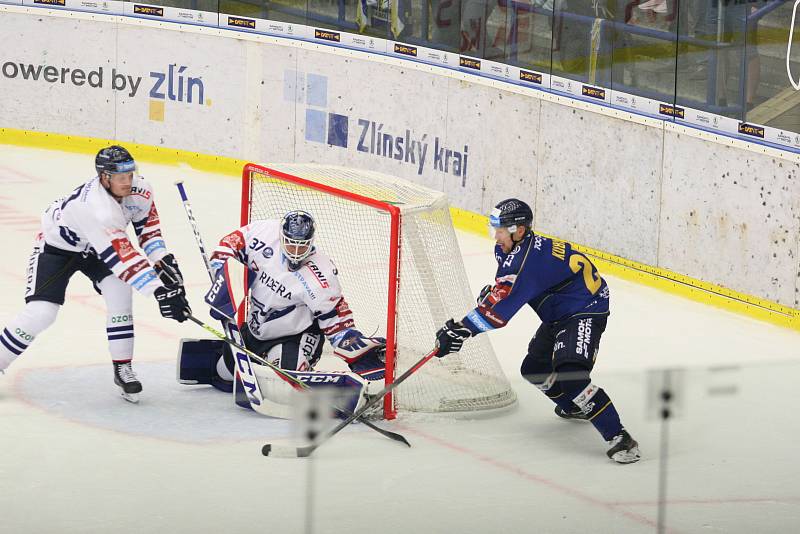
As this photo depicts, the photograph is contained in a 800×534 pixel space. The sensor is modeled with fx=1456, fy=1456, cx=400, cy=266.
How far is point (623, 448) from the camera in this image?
16.5 ft

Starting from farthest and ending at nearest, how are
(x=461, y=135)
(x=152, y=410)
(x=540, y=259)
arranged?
(x=461, y=135)
(x=152, y=410)
(x=540, y=259)

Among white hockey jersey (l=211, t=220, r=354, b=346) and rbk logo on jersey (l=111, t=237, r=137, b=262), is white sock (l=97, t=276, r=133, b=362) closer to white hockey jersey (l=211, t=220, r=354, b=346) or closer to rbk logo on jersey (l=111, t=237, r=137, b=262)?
rbk logo on jersey (l=111, t=237, r=137, b=262)

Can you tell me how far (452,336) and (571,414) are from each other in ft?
2.53

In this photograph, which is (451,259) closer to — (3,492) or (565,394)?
(565,394)

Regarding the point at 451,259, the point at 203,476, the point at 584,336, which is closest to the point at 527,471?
the point at 203,476

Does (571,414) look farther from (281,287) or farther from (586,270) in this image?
(281,287)

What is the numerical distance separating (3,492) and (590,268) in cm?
262

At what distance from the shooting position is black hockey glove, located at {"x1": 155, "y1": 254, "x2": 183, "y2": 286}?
6.00m

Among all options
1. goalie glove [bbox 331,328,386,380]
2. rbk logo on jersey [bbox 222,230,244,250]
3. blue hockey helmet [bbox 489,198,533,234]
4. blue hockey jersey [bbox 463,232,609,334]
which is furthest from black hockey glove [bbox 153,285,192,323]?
blue hockey helmet [bbox 489,198,533,234]

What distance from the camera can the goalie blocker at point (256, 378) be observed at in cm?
568

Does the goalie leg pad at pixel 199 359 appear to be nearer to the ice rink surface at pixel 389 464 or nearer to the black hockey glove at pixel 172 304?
the ice rink surface at pixel 389 464

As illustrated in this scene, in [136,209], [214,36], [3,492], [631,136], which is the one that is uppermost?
[214,36]

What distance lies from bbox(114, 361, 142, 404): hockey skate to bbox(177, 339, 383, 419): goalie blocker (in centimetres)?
23

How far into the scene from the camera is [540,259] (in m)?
5.46
